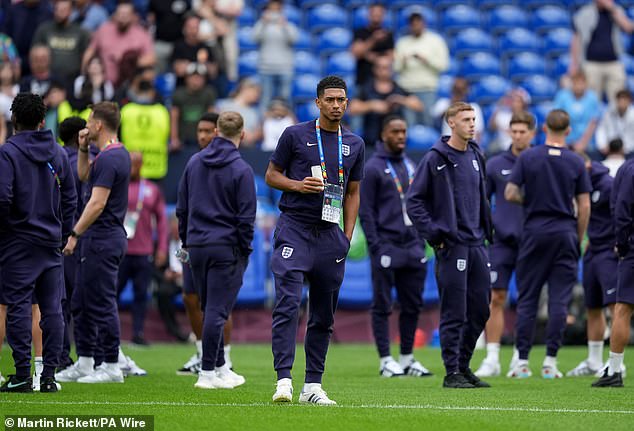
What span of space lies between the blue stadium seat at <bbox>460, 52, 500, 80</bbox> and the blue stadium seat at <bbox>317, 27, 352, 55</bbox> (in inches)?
89.5

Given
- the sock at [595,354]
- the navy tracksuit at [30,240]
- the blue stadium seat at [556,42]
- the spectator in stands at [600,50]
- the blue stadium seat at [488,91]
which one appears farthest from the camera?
the blue stadium seat at [556,42]

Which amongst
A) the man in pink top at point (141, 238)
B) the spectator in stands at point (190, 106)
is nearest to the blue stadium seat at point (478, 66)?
the spectator in stands at point (190, 106)

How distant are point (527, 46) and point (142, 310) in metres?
10.8

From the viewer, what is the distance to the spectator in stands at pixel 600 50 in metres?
22.3

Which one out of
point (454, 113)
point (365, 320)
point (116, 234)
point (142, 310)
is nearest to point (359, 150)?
point (454, 113)

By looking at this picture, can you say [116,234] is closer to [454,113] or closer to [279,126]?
[454,113]

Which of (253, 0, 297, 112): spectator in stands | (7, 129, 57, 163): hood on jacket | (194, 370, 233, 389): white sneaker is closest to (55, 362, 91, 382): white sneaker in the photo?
(194, 370, 233, 389): white sneaker

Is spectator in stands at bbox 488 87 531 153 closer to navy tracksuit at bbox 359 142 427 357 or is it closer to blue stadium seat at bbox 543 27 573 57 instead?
blue stadium seat at bbox 543 27 573 57

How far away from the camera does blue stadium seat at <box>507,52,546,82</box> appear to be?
23.8 metres

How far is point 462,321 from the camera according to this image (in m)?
10.8

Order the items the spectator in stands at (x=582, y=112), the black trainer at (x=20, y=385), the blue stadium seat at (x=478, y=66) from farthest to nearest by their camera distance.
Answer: the blue stadium seat at (x=478, y=66) → the spectator in stands at (x=582, y=112) → the black trainer at (x=20, y=385)

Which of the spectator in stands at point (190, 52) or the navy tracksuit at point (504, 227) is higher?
the spectator in stands at point (190, 52)

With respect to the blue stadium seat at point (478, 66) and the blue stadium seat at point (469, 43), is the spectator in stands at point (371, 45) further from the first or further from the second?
the blue stadium seat at point (469, 43)

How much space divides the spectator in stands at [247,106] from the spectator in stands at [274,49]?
→ 107 cm
